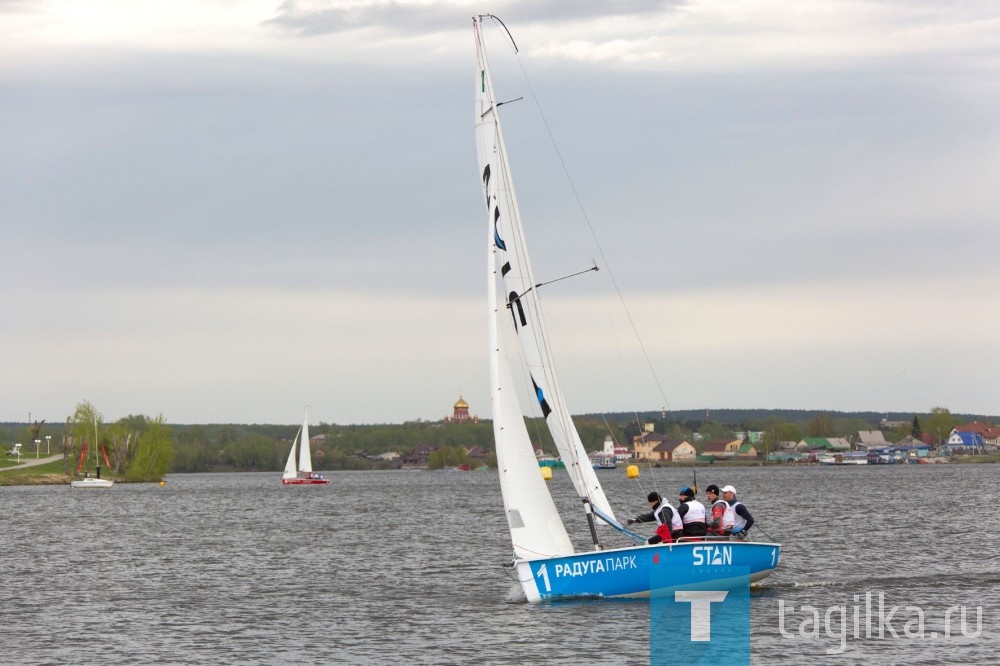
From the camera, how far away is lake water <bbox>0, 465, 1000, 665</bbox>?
82.8 feet

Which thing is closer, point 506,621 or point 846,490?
point 506,621

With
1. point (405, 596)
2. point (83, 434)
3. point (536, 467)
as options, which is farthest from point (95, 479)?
point (536, 467)

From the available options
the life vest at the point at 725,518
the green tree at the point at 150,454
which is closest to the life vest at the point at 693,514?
the life vest at the point at 725,518

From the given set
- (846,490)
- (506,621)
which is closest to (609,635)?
(506,621)

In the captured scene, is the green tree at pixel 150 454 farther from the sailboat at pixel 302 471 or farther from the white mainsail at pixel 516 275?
the white mainsail at pixel 516 275

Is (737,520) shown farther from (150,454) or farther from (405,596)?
(150,454)

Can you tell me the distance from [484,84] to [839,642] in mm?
13162

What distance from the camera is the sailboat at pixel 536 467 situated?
27953 millimetres

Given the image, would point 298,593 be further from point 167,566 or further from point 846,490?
point 846,490

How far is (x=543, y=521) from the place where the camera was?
2847 cm

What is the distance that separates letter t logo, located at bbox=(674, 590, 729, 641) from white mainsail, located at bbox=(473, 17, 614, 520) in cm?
236

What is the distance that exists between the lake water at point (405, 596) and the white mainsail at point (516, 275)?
415 cm

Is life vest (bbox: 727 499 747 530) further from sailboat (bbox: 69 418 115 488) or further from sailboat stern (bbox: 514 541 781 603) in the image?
sailboat (bbox: 69 418 115 488)

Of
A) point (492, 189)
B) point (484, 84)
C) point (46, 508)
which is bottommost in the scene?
point (46, 508)
